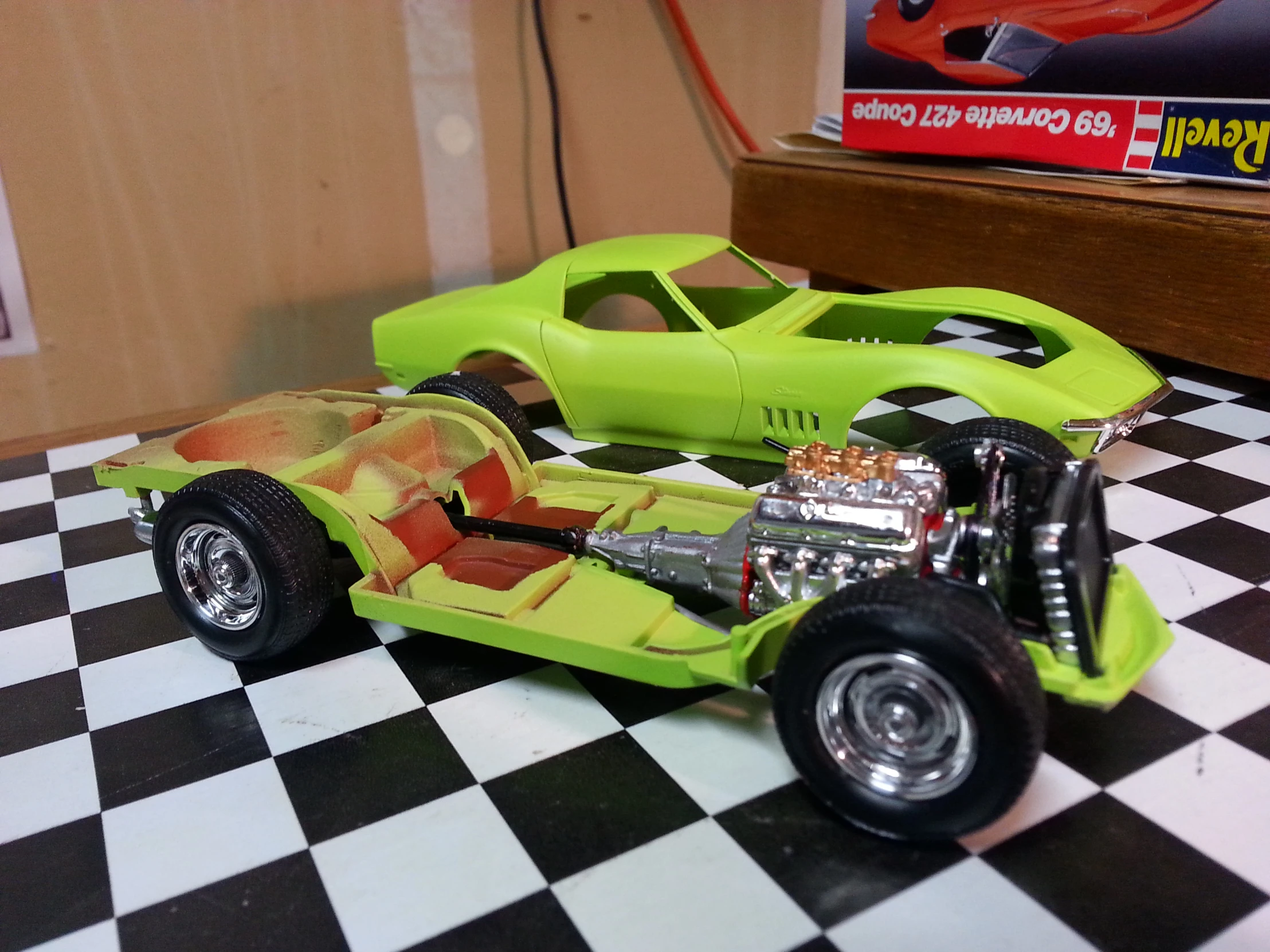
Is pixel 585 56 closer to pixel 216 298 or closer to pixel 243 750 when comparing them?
pixel 216 298

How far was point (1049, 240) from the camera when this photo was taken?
302 cm

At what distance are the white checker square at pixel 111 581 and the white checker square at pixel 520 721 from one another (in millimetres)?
866

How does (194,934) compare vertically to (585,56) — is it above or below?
below

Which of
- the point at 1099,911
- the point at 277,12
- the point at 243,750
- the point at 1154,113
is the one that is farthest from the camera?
the point at 277,12

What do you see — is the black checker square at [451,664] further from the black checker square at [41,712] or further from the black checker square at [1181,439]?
the black checker square at [1181,439]

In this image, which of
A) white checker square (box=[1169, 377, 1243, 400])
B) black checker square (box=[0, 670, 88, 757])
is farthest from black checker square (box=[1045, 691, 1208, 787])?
white checker square (box=[1169, 377, 1243, 400])

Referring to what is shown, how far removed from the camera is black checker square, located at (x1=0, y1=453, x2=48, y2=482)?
279 centimetres

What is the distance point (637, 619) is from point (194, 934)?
777 mm

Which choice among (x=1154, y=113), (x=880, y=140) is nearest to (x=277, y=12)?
(x=880, y=140)

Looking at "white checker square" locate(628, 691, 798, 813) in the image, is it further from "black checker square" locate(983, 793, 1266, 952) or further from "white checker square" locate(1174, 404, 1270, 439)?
"white checker square" locate(1174, 404, 1270, 439)

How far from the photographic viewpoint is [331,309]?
3.54 meters

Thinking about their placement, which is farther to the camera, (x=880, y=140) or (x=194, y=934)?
(x=880, y=140)

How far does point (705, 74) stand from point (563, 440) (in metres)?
1.98

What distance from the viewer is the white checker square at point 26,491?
102 inches
